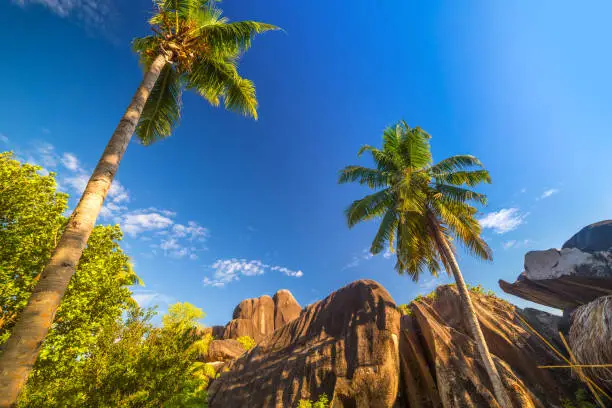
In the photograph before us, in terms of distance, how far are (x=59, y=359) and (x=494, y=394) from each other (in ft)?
51.6

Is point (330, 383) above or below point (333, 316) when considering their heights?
below

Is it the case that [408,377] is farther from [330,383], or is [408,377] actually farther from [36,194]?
[36,194]

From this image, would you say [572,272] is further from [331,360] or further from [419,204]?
[331,360]

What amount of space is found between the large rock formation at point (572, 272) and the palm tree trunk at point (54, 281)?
17.0 m

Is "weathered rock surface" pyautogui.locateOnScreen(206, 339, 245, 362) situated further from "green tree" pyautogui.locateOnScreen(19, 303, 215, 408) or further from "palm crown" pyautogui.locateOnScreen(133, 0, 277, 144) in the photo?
"palm crown" pyautogui.locateOnScreen(133, 0, 277, 144)

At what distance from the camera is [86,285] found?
Answer: 10.2 meters

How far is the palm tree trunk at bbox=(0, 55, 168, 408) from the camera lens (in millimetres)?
2697

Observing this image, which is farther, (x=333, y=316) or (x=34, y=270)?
(x=333, y=316)

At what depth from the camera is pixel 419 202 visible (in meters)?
11.5

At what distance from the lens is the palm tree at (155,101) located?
2891 mm

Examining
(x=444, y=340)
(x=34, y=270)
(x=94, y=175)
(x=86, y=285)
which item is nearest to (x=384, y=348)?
(x=444, y=340)

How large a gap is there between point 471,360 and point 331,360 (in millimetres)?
5255

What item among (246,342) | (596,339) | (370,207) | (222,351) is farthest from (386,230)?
(246,342)

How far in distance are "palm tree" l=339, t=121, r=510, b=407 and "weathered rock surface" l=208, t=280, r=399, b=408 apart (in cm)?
287
